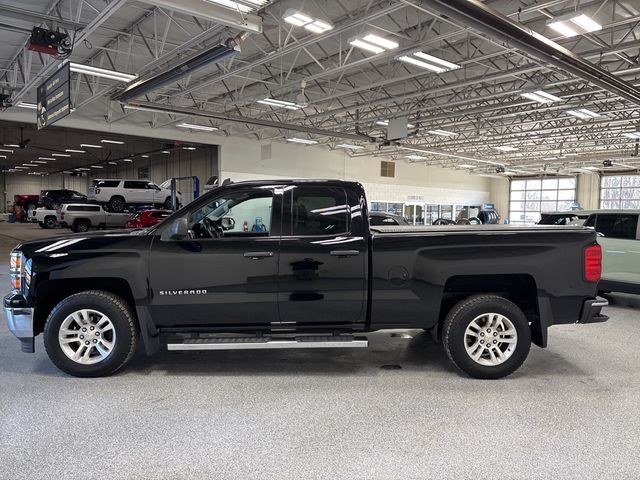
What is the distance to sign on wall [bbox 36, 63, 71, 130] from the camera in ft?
32.2

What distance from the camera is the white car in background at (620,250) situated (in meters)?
7.23

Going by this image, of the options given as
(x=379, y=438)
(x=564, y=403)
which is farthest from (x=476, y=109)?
(x=379, y=438)

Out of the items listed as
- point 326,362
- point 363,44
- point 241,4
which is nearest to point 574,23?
point 363,44

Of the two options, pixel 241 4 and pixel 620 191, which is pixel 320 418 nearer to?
pixel 241 4

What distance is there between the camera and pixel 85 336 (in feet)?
13.6

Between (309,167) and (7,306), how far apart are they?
2275 cm

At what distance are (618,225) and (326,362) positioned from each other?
5.99 meters

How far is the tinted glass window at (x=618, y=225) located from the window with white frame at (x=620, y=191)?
105 feet

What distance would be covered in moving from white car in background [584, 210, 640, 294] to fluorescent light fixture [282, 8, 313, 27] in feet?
20.4

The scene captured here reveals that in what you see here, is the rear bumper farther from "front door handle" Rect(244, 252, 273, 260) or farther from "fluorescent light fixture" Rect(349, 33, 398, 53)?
"fluorescent light fixture" Rect(349, 33, 398, 53)

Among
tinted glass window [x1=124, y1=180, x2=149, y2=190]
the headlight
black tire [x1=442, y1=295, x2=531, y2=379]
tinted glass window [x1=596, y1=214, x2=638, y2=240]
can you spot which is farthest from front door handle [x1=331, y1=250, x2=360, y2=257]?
tinted glass window [x1=124, y1=180, x2=149, y2=190]

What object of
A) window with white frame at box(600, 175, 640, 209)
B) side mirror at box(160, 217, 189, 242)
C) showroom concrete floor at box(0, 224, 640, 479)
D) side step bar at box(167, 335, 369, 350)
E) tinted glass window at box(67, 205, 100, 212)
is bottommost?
showroom concrete floor at box(0, 224, 640, 479)

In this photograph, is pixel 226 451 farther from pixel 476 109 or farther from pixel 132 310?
pixel 476 109

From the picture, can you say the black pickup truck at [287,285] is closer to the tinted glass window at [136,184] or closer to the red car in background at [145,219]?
the red car in background at [145,219]
